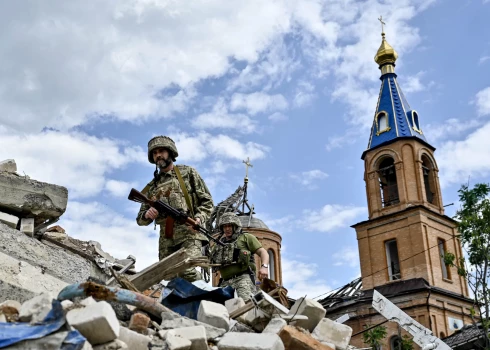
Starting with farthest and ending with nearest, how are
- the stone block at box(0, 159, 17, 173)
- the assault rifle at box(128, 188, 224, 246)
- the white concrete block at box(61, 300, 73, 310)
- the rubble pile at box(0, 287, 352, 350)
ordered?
the stone block at box(0, 159, 17, 173)
the assault rifle at box(128, 188, 224, 246)
the white concrete block at box(61, 300, 73, 310)
the rubble pile at box(0, 287, 352, 350)

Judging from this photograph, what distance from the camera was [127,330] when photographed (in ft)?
14.1

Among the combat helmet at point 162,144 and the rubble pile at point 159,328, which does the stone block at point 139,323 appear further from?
the combat helmet at point 162,144

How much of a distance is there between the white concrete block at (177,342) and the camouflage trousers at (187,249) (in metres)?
1.94

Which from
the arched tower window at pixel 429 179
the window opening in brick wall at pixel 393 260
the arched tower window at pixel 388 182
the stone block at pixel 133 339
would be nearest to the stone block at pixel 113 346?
the stone block at pixel 133 339

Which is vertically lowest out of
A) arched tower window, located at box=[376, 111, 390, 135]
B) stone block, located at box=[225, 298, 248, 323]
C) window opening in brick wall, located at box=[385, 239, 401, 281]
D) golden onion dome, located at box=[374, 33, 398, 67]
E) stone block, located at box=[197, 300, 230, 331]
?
stone block, located at box=[197, 300, 230, 331]

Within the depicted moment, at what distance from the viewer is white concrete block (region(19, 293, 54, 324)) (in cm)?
405

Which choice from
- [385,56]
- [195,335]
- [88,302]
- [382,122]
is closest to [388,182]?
[382,122]

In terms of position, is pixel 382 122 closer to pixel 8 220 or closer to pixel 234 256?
pixel 234 256

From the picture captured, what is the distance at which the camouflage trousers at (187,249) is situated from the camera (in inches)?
255

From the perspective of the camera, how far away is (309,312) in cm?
527

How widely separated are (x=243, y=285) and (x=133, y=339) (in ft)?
9.78

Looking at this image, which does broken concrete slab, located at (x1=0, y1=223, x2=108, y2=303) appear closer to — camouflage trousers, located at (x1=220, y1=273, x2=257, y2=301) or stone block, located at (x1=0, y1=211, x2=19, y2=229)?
stone block, located at (x1=0, y1=211, x2=19, y2=229)

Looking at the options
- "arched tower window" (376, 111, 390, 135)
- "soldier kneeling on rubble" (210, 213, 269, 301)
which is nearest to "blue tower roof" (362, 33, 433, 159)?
"arched tower window" (376, 111, 390, 135)

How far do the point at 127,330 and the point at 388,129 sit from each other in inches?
1193
